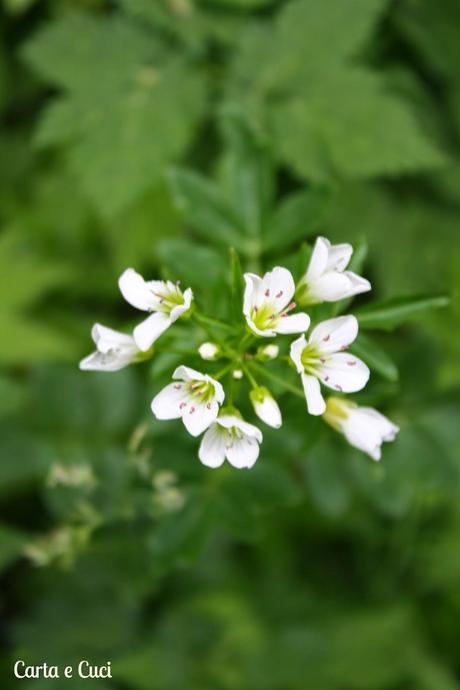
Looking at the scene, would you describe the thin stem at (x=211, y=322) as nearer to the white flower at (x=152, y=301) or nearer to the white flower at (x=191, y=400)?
the white flower at (x=152, y=301)

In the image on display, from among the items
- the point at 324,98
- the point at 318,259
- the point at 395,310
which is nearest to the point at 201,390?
the point at 318,259

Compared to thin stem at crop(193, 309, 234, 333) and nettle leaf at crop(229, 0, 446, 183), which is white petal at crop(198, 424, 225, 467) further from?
nettle leaf at crop(229, 0, 446, 183)

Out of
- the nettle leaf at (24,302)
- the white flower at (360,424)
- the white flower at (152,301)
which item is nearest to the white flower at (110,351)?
the white flower at (152,301)

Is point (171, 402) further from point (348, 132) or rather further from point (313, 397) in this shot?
point (348, 132)

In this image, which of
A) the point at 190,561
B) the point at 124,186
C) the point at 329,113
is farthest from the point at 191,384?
the point at 329,113

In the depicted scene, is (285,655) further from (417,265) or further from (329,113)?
(329,113)
